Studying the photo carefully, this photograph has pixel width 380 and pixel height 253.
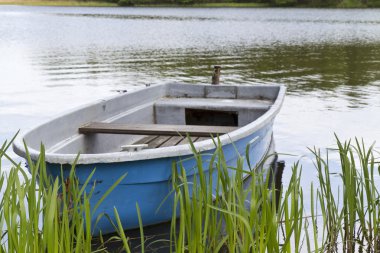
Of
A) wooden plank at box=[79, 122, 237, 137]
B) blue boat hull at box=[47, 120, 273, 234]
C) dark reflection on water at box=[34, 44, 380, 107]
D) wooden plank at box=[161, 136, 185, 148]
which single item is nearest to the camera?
blue boat hull at box=[47, 120, 273, 234]

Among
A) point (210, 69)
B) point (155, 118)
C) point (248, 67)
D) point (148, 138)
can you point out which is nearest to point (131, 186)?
point (148, 138)

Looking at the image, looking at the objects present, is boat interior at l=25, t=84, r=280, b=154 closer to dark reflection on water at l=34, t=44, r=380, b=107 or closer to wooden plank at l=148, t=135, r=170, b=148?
wooden plank at l=148, t=135, r=170, b=148

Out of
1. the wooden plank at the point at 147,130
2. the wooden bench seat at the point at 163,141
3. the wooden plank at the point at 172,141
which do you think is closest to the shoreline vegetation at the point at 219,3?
the wooden bench seat at the point at 163,141

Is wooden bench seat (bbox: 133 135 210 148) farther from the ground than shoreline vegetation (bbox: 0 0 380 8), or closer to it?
closer to it

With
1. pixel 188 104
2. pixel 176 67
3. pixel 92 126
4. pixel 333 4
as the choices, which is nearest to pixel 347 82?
pixel 176 67

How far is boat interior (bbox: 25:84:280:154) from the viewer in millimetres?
6371

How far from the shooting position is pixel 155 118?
8.75 m

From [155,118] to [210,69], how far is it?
11.8 meters

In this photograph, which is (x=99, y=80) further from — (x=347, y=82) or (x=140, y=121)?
(x=140, y=121)

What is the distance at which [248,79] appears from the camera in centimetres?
1777

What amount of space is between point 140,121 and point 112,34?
28.6m

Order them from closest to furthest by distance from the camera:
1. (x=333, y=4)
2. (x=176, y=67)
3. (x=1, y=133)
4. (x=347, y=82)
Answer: (x=1, y=133), (x=347, y=82), (x=176, y=67), (x=333, y=4)

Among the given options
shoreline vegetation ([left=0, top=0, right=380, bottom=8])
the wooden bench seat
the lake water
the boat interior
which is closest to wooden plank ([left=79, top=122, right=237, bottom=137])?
the boat interior

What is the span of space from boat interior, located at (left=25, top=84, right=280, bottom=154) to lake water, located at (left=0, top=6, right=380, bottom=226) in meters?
1.07
